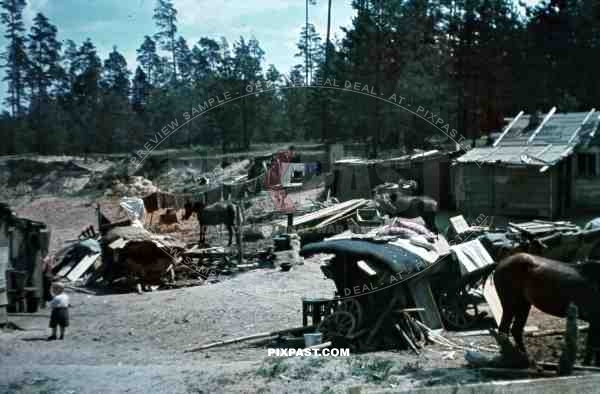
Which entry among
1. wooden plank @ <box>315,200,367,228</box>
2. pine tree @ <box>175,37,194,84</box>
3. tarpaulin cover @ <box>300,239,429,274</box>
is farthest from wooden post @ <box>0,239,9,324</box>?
pine tree @ <box>175,37,194,84</box>

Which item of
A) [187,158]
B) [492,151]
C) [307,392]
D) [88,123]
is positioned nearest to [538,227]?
[307,392]

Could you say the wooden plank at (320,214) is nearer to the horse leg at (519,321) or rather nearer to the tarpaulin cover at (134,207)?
the tarpaulin cover at (134,207)

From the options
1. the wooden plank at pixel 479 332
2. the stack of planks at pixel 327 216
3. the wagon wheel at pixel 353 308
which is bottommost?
the wooden plank at pixel 479 332

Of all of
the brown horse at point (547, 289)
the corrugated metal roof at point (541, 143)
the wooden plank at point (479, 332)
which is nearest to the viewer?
the brown horse at point (547, 289)

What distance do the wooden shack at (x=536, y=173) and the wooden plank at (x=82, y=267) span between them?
12774 millimetres

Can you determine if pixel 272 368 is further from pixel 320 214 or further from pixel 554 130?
pixel 554 130

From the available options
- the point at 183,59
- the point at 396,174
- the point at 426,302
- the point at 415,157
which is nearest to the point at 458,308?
the point at 426,302

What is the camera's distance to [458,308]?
34.0 feet

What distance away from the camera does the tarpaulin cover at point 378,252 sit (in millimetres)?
9461

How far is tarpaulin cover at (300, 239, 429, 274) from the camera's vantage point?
946 centimetres

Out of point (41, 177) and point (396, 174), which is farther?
point (41, 177)

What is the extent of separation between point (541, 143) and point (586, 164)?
168 cm

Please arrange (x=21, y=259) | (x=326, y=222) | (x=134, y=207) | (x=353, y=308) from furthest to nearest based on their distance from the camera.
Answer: (x=134, y=207)
(x=326, y=222)
(x=21, y=259)
(x=353, y=308)

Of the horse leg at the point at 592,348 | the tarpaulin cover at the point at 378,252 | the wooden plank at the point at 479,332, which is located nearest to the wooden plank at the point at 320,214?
the tarpaulin cover at the point at 378,252
